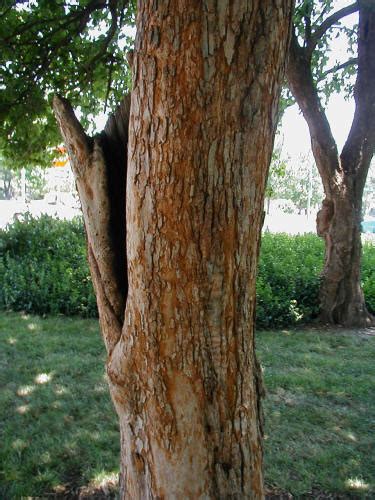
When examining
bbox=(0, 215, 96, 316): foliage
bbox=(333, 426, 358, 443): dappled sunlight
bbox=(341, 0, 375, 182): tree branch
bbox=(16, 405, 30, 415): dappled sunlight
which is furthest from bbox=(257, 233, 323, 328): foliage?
bbox=(16, 405, 30, 415): dappled sunlight

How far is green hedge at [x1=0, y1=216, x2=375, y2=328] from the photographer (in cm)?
732

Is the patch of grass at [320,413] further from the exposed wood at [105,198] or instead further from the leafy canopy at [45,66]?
the leafy canopy at [45,66]

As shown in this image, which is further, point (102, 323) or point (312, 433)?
point (312, 433)

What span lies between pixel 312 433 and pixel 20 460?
238cm

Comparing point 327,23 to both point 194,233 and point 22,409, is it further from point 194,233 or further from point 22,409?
point 22,409

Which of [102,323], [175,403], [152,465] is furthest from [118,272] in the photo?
[152,465]

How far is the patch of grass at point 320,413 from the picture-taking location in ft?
10.4

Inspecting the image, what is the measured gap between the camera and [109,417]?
4012 millimetres

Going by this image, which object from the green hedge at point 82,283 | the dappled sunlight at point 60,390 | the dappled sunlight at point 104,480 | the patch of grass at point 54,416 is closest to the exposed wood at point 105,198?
the dappled sunlight at point 104,480

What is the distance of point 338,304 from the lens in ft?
23.9

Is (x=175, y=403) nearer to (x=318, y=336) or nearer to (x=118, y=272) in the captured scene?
(x=118, y=272)

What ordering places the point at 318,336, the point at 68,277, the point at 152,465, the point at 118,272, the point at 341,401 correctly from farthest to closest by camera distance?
the point at 68,277 < the point at 318,336 < the point at 341,401 < the point at 118,272 < the point at 152,465

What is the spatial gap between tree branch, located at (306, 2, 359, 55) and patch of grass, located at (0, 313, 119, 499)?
548cm

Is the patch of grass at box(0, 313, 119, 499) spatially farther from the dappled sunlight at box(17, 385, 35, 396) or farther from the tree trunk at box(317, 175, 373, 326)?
the tree trunk at box(317, 175, 373, 326)
